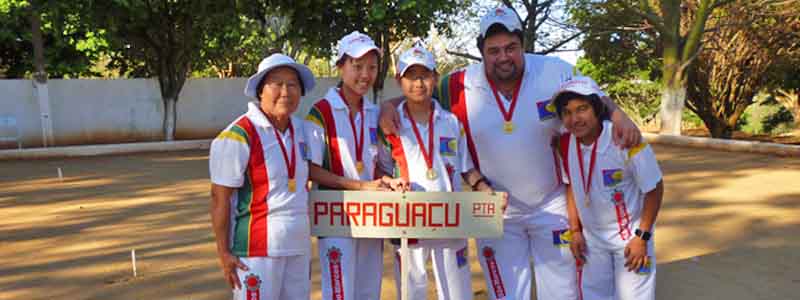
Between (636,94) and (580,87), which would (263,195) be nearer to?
(580,87)

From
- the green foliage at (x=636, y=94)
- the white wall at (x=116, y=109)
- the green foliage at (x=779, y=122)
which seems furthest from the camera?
the green foliage at (x=636, y=94)

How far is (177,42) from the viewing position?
18.5 m

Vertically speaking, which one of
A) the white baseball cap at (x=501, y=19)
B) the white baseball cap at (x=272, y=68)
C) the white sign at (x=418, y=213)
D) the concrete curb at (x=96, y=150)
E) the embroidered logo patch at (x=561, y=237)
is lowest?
the concrete curb at (x=96, y=150)

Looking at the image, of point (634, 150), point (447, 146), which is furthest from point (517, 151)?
point (634, 150)

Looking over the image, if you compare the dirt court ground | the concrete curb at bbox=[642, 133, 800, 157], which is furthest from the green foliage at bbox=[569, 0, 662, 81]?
the dirt court ground

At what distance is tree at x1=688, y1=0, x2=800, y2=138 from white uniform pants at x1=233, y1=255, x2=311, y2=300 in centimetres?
1695

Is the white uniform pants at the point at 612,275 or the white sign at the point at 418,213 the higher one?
A: the white sign at the point at 418,213

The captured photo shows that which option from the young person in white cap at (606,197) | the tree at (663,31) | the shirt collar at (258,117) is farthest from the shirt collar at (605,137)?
the tree at (663,31)

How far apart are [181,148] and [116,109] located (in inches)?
159

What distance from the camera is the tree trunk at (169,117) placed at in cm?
1864

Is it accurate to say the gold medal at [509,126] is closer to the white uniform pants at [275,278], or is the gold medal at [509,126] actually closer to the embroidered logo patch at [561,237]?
the embroidered logo patch at [561,237]

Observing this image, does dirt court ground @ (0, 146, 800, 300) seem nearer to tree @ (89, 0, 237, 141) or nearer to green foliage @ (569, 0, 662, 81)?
tree @ (89, 0, 237, 141)

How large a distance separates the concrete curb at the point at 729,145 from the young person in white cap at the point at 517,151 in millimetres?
8710

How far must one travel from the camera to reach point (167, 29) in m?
18.1
